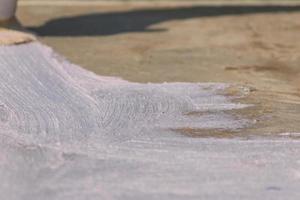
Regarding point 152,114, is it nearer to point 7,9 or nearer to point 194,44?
point 194,44

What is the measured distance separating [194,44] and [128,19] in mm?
3175

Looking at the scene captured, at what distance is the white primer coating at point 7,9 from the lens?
13.8 m

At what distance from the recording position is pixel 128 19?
16.9 meters

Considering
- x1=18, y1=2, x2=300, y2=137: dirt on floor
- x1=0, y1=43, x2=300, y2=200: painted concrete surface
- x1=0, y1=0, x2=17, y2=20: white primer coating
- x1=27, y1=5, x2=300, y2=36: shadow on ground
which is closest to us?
x1=0, y1=43, x2=300, y2=200: painted concrete surface

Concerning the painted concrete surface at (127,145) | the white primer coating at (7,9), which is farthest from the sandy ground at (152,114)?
the white primer coating at (7,9)

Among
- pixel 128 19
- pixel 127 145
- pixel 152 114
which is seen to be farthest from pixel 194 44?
pixel 127 145

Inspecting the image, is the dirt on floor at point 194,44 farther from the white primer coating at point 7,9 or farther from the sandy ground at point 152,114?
the white primer coating at point 7,9

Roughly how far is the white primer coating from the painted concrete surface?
2.85 m

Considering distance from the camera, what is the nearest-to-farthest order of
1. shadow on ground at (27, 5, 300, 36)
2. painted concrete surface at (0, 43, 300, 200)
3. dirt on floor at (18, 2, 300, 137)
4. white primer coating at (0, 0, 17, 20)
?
painted concrete surface at (0, 43, 300, 200) < dirt on floor at (18, 2, 300, 137) < white primer coating at (0, 0, 17, 20) < shadow on ground at (27, 5, 300, 36)

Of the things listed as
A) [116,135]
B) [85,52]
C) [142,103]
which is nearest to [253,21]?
[85,52]

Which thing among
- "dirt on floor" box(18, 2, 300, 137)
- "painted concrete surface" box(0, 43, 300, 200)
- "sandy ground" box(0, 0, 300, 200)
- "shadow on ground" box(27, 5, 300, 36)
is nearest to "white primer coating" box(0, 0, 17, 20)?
"dirt on floor" box(18, 2, 300, 137)

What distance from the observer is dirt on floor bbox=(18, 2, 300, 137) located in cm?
1058

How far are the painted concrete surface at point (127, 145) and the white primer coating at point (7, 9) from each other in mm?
2853

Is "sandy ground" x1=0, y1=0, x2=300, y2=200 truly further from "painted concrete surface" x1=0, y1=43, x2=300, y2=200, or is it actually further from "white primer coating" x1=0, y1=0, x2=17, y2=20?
"white primer coating" x1=0, y1=0, x2=17, y2=20
